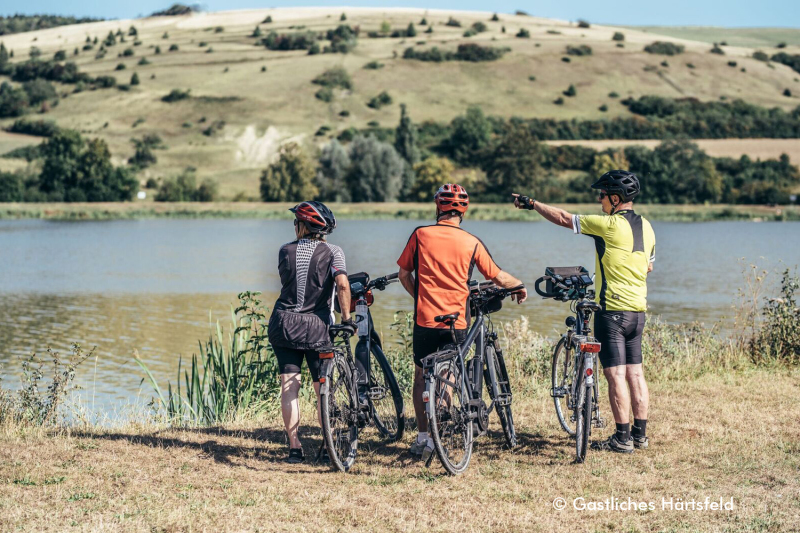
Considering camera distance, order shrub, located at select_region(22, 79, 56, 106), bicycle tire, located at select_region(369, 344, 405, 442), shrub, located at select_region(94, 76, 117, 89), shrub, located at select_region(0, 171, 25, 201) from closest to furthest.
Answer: bicycle tire, located at select_region(369, 344, 405, 442)
shrub, located at select_region(0, 171, 25, 201)
shrub, located at select_region(22, 79, 56, 106)
shrub, located at select_region(94, 76, 117, 89)

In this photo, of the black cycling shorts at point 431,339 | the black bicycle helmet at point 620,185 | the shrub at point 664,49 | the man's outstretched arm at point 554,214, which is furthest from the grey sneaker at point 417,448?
the shrub at point 664,49

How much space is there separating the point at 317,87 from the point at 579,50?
4328 centimetres

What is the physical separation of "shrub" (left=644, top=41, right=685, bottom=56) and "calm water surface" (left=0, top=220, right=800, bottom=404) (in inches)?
3472

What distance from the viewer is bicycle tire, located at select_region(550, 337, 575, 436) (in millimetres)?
8375

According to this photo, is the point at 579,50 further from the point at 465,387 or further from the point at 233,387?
the point at 465,387

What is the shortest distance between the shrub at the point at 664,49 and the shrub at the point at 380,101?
47.2 meters

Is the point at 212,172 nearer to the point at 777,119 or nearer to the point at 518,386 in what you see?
the point at 777,119

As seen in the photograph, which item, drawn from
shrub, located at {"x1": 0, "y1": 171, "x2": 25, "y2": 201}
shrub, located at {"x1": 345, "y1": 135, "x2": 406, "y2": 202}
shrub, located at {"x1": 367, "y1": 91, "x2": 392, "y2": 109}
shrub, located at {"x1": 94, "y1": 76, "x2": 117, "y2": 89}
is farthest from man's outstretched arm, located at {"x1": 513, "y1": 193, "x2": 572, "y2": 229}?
shrub, located at {"x1": 94, "y1": 76, "x2": 117, "y2": 89}

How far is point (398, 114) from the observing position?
119 metres

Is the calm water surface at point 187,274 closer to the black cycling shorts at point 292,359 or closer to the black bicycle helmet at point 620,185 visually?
the black cycling shorts at point 292,359

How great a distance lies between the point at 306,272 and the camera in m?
7.27

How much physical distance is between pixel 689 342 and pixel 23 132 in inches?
4522

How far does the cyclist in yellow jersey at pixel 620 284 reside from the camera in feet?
24.8

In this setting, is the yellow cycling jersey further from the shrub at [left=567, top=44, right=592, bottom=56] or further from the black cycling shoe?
the shrub at [left=567, top=44, right=592, bottom=56]
